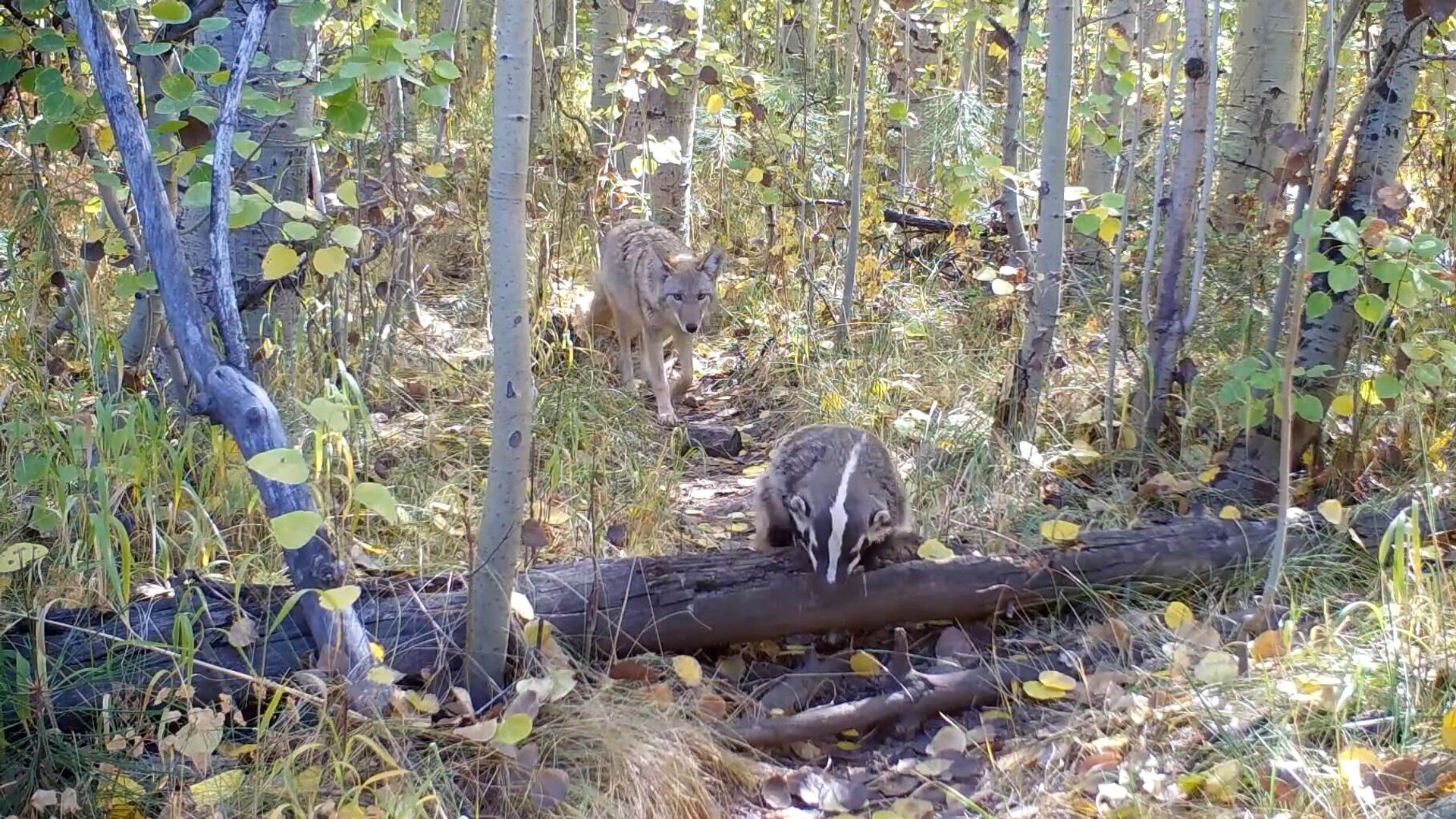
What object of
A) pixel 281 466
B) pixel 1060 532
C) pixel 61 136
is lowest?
pixel 1060 532

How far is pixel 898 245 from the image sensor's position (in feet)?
29.1

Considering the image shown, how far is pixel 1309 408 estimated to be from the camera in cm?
515

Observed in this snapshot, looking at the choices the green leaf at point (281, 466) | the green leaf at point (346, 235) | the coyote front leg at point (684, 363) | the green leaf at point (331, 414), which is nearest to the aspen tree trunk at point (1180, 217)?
the coyote front leg at point (684, 363)

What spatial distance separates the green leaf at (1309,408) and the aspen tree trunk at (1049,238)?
4.12ft

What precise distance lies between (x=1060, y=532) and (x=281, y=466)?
10.1ft

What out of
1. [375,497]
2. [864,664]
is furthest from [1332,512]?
[375,497]

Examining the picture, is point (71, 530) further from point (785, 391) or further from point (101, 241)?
point (785, 391)

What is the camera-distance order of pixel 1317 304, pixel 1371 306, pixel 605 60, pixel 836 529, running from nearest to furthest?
pixel 836 529, pixel 1371 306, pixel 1317 304, pixel 605 60

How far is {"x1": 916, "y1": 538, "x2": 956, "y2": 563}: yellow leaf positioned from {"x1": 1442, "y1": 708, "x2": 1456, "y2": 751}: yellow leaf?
69.4 inches

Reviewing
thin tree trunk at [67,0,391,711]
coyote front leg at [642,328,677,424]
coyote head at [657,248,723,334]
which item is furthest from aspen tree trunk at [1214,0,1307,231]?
thin tree trunk at [67,0,391,711]

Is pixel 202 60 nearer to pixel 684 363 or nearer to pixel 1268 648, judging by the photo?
pixel 1268 648

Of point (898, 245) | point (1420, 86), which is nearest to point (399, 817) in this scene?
point (898, 245)

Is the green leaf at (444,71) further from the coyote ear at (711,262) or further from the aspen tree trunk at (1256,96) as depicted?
the aspen tree trunk at (1256,96)

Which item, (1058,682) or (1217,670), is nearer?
(1217,670)
